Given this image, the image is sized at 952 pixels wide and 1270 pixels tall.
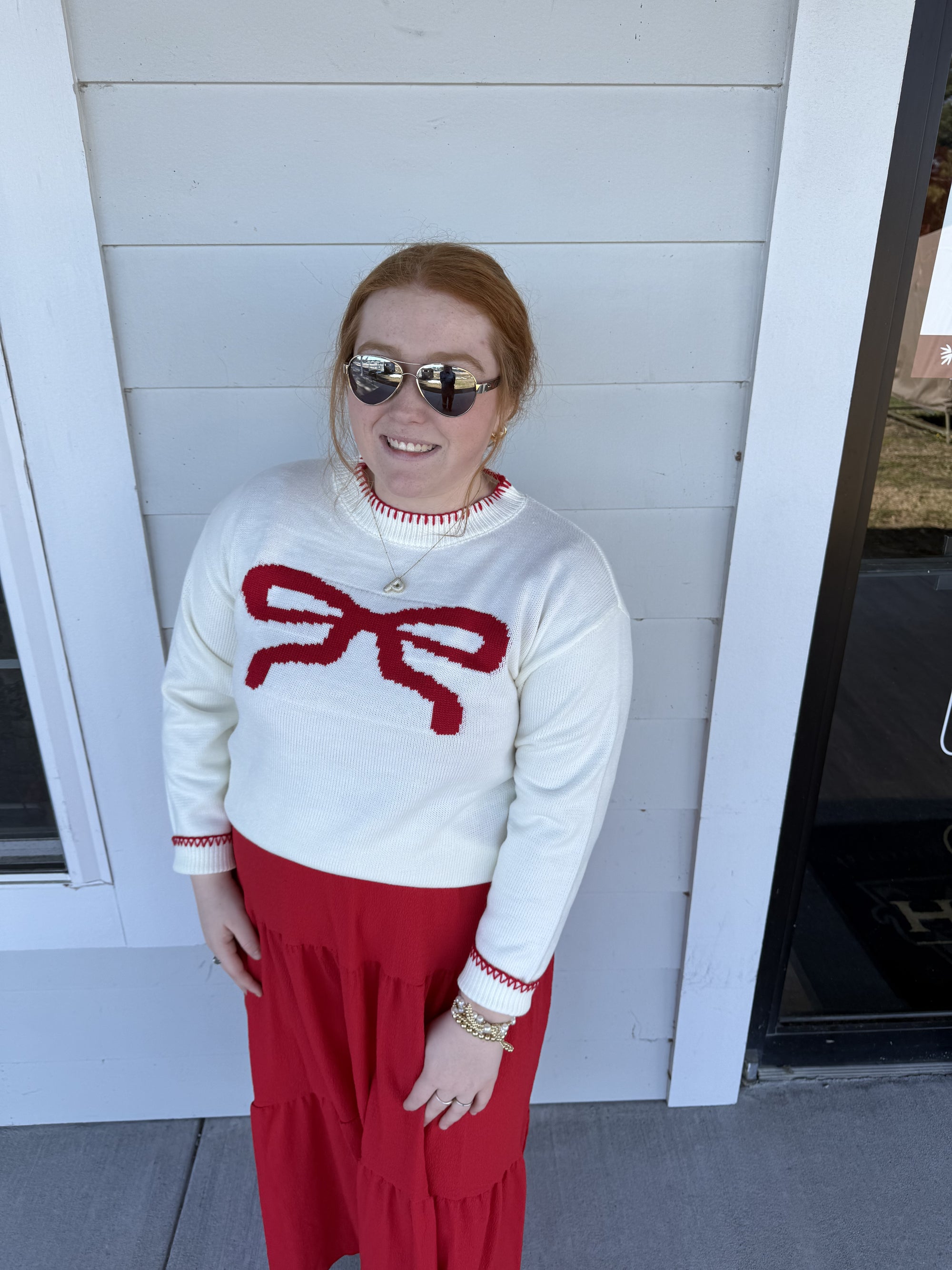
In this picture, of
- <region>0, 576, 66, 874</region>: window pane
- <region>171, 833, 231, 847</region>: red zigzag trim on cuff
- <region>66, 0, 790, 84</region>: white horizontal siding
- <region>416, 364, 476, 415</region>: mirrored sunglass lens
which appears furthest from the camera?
<region>0, 576, 66, 874</region>: window pane

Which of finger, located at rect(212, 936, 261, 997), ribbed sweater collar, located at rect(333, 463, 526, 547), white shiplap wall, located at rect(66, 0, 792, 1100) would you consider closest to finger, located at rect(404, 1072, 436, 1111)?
finger, located at rect(212, 936, 261, 997)

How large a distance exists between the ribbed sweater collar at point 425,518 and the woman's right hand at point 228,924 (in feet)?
2.09

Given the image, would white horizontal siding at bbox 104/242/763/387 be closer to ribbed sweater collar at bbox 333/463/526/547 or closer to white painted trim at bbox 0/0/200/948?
white painted trim at bbox 0/0/200/948

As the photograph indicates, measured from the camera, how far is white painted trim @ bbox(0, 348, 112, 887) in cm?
142

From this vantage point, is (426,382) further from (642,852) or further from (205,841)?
(642,852)

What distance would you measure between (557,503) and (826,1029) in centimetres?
147

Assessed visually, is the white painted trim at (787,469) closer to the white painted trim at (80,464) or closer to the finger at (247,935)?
the finger at (247,935)

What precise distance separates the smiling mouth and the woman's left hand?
2.39 ft

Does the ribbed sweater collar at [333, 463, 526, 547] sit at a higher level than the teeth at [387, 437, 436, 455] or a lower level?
lower

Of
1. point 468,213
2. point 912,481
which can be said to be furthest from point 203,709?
point 912,481

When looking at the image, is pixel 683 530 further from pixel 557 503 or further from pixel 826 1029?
pixel 826 1029

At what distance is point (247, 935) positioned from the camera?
134 centimetres

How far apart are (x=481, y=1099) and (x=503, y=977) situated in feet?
0.73

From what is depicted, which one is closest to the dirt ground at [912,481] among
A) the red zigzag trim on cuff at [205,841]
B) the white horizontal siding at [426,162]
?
the white horizontal siding at [426,162]
